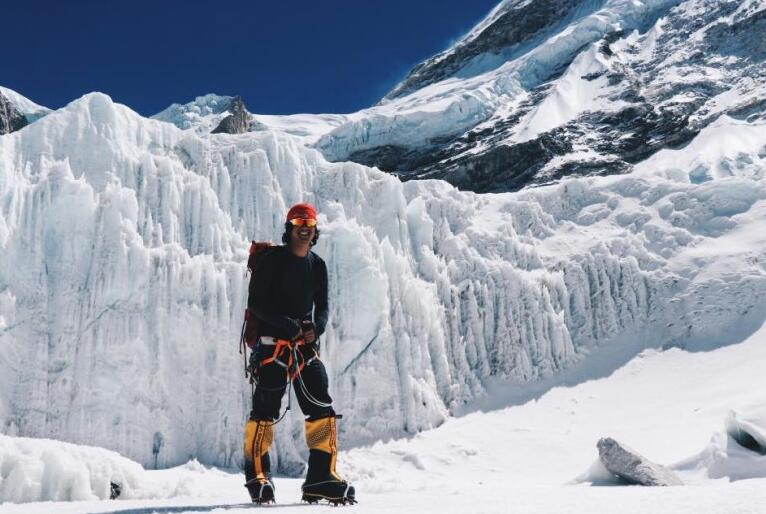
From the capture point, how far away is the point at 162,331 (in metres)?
20.2

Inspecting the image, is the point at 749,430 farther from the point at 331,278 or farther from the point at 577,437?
the point at 331,278

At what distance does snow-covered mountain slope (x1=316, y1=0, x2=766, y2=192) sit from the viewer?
70500 millimetres

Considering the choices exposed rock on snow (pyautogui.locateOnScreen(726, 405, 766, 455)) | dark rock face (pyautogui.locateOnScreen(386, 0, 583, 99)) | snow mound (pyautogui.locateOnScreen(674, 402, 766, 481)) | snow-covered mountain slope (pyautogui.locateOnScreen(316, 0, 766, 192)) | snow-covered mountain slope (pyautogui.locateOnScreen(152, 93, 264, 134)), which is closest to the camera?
snow mound (pyautogui.locateOnScreen(674, 402, 766, 481))

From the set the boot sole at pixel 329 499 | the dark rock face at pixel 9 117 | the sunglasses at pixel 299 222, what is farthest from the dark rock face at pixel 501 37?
the boot sole at pixel 329 499

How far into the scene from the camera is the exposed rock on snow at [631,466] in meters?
10.2

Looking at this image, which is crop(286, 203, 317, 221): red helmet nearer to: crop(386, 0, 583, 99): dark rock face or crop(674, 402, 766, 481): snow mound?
crop(674, 402, 766, 481): snow mound

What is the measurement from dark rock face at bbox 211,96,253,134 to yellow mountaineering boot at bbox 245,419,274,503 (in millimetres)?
89208

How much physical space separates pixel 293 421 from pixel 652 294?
48.1 ft

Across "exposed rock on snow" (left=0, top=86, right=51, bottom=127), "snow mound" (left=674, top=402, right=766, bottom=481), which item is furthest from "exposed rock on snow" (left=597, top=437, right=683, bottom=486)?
"exposed rock on snow" (left=0, top=86, right=51, bottom=127)

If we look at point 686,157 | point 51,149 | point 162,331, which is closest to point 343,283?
point 162,331

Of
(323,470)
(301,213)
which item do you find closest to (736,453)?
(323,470)

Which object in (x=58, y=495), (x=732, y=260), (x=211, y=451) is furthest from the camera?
(x=732, y=260)

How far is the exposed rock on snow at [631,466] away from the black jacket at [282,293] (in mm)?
5836

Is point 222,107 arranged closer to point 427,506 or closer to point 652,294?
point 652,294
